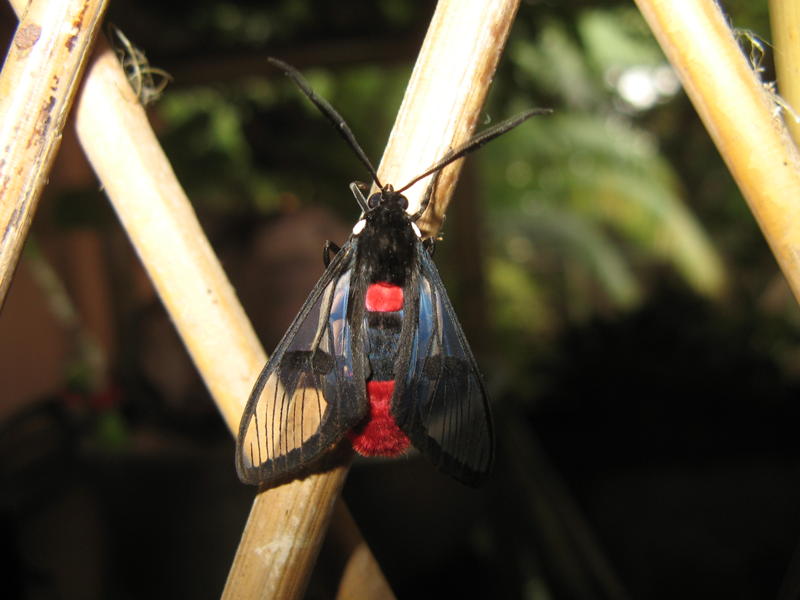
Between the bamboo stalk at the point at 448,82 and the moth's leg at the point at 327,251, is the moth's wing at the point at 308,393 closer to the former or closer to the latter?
the moth's leg at the point at 327,251

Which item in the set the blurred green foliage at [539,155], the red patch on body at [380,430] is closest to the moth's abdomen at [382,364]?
the red patch on body at [380,430]

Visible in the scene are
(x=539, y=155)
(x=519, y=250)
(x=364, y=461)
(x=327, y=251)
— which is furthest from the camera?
(x=519, y=250)

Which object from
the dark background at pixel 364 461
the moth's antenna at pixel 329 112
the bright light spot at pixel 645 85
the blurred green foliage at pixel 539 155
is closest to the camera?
the moth's antenna at pixel 329 112

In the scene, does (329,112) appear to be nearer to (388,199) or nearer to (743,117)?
(388,199)

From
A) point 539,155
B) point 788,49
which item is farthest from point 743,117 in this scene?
point 539,155

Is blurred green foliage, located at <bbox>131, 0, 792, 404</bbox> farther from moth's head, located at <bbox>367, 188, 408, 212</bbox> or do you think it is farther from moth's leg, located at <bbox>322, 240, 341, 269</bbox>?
moth's head, located at <bbox>367, 188, 408, 212</bbox>

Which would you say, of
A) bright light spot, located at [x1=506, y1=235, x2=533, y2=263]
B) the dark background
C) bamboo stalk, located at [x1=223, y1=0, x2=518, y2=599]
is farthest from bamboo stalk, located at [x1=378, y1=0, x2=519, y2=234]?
bright light spot, located at [x1=506, y1=235, x2=533, y2=263]
